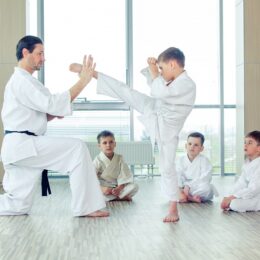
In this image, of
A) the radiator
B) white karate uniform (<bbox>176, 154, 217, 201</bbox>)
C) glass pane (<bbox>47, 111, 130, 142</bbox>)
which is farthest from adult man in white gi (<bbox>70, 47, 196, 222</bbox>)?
glass pane (<bbox>47, 111, 130, 142</bbox>)

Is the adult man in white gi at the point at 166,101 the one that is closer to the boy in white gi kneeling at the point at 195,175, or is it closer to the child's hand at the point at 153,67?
the child's hand at the point at 153,67

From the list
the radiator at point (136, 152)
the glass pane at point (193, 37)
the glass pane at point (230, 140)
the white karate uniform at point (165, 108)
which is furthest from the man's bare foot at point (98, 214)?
the glass pane at point (230, 140)

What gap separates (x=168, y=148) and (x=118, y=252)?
3.92ft

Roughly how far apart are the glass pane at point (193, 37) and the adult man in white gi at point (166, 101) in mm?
3766

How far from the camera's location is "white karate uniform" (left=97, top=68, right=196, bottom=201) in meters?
3.50

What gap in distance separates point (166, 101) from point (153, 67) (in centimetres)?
25

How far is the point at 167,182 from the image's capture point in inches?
141

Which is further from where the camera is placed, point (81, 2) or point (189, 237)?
point (81, 2)

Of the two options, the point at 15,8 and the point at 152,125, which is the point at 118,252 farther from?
the point at 15,8

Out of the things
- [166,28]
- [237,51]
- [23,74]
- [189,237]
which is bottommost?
[189,237]

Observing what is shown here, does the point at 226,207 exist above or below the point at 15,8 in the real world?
below

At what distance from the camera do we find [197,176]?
4.60m

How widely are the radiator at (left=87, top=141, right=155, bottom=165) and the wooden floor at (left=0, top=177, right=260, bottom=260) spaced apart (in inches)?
108

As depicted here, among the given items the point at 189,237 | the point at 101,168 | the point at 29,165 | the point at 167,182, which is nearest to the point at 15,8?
the point at 101,168
